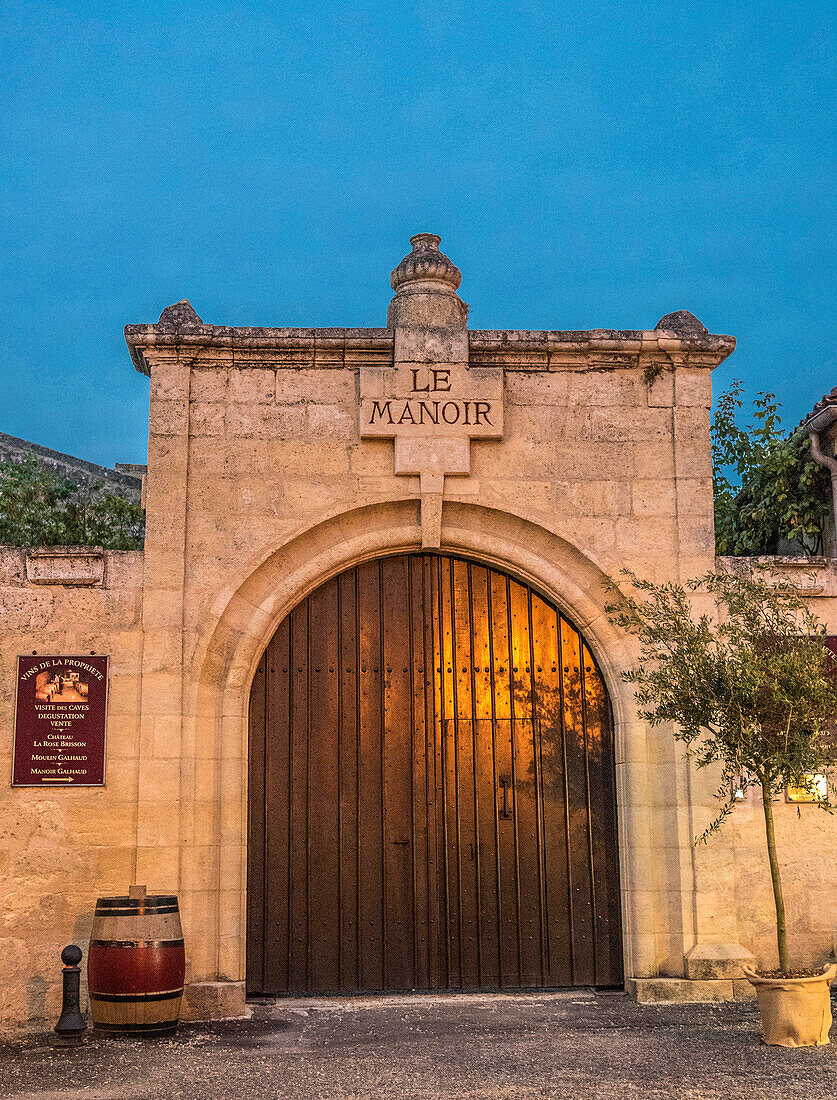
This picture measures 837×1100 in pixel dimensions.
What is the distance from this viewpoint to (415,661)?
7867 mm

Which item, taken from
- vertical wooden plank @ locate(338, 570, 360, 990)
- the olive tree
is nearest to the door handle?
vertical wooden plank @ locate(338, 570, 360, 990)

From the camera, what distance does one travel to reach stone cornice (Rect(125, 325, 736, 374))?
306 inches

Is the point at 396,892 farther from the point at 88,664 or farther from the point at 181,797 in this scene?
the point at 88,664

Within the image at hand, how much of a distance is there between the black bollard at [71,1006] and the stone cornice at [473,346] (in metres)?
3.88

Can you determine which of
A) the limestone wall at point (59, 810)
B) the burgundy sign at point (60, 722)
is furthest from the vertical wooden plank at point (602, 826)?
the burgundy sign at point (60, 722)

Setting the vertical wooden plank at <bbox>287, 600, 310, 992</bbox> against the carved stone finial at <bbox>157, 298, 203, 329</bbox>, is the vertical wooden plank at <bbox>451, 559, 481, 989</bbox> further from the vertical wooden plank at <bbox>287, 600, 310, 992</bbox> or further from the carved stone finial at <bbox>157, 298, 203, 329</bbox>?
the carved stone finial at <bbox>157, 298, 203, 329</bbox>

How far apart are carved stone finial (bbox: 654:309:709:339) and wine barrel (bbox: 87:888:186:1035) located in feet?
16.7

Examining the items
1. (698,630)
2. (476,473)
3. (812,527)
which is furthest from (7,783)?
(812,527)

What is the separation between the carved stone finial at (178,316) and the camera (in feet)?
25.6

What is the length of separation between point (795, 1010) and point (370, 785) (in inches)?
118

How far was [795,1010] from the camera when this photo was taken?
5.97 m

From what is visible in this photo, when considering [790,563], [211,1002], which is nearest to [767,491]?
[790,563]

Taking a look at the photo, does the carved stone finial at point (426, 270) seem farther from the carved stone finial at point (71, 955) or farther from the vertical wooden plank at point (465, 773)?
the carved stone finial at point (71, 955)

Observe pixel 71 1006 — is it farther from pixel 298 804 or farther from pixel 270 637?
pixel 270 637
